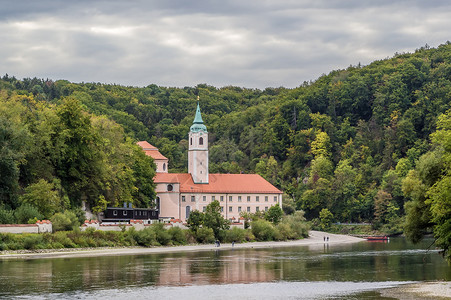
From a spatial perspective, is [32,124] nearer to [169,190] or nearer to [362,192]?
[169,190]

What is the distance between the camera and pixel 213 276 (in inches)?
2093

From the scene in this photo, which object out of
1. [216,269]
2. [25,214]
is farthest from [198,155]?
[216,269]

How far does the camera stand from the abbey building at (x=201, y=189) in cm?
12094

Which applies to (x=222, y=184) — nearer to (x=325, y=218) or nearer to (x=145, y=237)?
(x=325, y=218)

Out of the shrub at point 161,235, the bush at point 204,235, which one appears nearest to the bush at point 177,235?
the shrub at point 161,235

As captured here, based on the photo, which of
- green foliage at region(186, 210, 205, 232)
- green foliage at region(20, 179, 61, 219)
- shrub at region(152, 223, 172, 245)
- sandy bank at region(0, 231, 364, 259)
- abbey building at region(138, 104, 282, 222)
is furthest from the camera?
abbey building at region(138, 104, 282, 222)

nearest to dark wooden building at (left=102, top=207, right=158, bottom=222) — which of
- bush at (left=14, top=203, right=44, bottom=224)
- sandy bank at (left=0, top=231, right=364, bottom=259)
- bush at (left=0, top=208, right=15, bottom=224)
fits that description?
sandy bank at (left=0, top=231, right=364, bottom=259)

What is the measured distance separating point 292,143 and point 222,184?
52884mm

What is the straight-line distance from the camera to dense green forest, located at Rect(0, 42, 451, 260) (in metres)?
85.2

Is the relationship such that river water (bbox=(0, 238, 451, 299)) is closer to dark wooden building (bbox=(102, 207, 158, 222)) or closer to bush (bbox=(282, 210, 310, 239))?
dark wooden building (bbox=(102, 207, 158, 222))

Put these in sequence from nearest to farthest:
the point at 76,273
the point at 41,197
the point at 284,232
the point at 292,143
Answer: the point at 76,273 → the point at 41,197 → the point at 284,232 → the point at 292,143

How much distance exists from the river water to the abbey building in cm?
4759

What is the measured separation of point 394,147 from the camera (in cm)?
16050

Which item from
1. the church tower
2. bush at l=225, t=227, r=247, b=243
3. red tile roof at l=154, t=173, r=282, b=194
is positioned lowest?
bush at l=225, t=227, r=247, b=243
